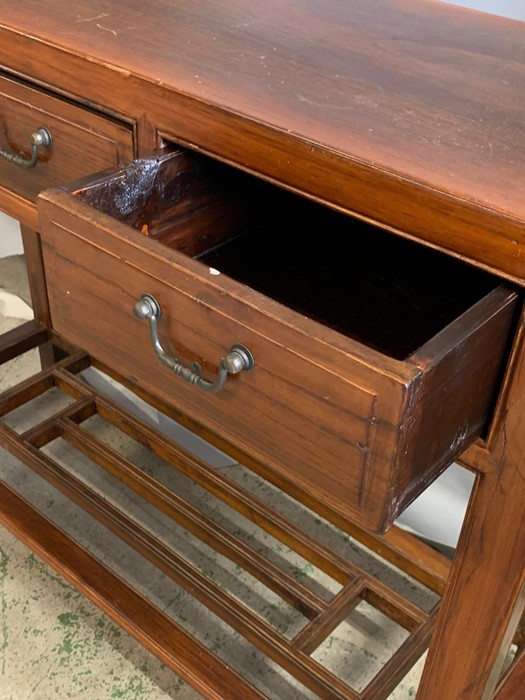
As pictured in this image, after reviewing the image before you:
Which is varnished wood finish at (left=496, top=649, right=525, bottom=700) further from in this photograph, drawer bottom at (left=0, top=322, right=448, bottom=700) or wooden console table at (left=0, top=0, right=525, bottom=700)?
drawer bottom at (left=0, top=322, right=448, bottom=700)

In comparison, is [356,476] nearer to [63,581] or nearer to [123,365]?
[123,365]

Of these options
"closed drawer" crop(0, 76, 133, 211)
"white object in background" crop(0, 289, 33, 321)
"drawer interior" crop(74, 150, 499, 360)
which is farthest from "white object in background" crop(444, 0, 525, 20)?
"white object in background" crop(0, 289, 33, 321)

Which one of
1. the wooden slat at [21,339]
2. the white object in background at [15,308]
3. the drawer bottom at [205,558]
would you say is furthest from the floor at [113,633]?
the white object in background at [15,308]

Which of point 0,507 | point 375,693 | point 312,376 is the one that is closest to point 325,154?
point 312,376

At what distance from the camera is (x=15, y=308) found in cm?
179

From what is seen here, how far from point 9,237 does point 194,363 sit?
1404 millimetres

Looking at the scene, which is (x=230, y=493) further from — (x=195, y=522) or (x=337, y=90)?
(x=337, y=90)

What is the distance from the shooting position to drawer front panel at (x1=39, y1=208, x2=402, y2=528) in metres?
0.56

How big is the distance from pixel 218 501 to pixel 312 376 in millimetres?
869

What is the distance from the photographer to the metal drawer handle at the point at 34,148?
0.89 meters

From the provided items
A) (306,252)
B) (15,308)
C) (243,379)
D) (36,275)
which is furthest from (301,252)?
(15,308)

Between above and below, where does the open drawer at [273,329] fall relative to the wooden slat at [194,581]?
above

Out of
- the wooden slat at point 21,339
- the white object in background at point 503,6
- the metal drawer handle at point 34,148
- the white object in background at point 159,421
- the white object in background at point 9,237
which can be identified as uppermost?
the white object in background at point 503,6

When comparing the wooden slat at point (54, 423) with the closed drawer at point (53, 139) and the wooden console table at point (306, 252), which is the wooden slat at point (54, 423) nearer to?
the wooden console table at point (306, 252)
